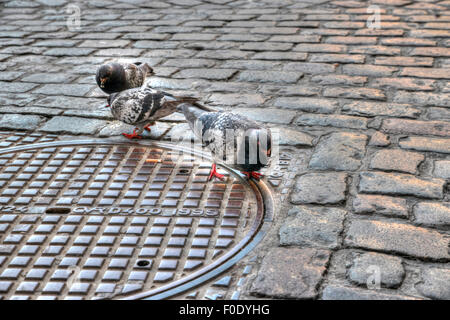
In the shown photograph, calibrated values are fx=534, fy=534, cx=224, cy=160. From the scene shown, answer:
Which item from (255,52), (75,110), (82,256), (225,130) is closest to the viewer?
(82,256)

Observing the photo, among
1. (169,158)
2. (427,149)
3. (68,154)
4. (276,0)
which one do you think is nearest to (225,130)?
(169,158)

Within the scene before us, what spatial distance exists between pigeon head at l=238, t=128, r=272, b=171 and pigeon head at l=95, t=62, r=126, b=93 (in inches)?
54.6

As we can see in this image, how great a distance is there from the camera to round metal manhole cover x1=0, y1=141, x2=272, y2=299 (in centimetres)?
240

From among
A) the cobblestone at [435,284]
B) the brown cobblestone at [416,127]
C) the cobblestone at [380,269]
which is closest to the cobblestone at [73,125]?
the brown cobblestone at [416,127]

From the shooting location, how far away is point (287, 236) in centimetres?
266

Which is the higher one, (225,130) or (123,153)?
(225,130)

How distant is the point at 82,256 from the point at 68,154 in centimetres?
117

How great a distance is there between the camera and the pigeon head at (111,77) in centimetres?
391

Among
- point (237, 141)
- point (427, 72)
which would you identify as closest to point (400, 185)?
point (237, 141)

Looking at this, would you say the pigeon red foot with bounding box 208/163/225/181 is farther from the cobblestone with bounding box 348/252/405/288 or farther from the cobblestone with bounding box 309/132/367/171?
the cobblestone with bounding box 348/252/405/288

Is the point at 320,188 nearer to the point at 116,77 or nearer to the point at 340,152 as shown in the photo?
the point at 340,152

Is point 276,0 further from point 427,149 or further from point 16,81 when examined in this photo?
point 427,149

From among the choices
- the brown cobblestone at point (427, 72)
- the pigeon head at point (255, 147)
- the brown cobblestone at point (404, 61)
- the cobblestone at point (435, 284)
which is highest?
the pigeon head at point (255, 147)

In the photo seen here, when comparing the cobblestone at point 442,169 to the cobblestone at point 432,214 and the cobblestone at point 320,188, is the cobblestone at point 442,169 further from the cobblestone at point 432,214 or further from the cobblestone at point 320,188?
the cobblestone at point 320,188
